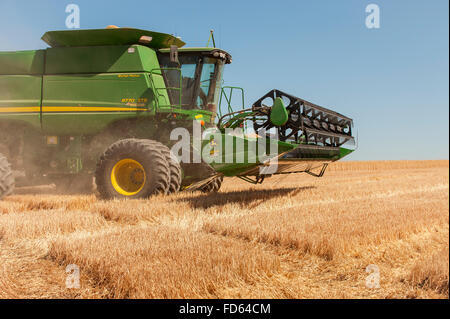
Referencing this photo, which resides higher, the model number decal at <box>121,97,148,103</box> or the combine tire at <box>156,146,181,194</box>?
the model number decal at <box>121,97,148,103</box>

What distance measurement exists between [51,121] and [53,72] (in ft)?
2.94

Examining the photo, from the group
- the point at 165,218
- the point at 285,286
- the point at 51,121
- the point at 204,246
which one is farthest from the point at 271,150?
the point at 51,121

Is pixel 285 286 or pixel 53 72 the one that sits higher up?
pixel 53 72

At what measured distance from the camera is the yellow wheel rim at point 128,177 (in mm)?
6004

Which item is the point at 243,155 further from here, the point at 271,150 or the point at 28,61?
the point at 28,61

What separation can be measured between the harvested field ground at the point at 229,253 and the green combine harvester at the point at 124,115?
138 centimetres

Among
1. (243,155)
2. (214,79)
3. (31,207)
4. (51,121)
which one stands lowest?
(31,207)

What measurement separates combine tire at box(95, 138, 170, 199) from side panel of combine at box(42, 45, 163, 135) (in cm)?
83

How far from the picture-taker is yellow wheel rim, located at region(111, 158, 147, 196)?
600 cm

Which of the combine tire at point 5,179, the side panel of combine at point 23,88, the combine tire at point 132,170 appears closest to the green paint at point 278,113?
the combine tire at point 132,170

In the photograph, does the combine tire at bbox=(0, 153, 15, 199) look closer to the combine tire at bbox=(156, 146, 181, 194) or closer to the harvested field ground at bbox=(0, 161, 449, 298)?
the harvested field ground at bbox=(0, 161, 449, 298)

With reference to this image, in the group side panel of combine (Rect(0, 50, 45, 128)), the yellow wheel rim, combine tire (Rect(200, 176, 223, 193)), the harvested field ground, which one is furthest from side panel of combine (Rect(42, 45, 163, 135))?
the harvested field ground

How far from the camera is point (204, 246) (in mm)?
2818

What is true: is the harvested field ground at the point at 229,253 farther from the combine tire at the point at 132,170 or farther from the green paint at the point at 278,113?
the green paint at the point at 278,113
